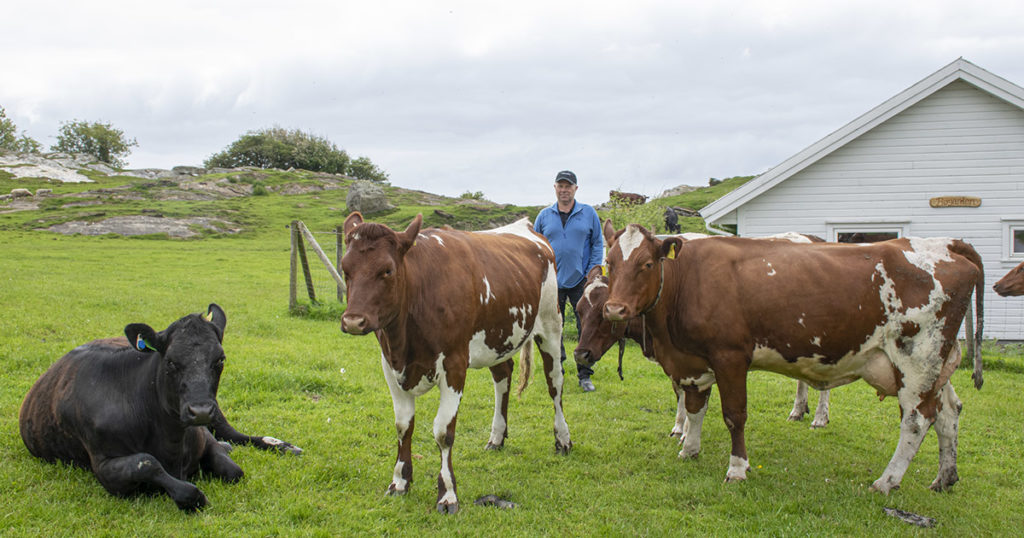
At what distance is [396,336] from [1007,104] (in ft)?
50.9

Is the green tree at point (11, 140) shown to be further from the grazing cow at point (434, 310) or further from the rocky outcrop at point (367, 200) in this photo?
the grazing cow at point (434, 310)

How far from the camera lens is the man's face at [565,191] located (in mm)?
8089

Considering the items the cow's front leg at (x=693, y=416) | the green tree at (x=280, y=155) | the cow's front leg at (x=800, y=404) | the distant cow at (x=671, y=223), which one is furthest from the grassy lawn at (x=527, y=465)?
the green tree at (x=280, y=155)

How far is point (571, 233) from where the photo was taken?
8188 millimetres

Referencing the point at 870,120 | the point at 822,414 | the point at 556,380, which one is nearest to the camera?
the point at 556,380

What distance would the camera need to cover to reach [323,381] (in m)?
8.02

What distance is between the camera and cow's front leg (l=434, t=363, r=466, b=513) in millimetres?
4793

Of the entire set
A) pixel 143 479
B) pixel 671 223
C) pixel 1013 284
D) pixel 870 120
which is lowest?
pixel 143 479

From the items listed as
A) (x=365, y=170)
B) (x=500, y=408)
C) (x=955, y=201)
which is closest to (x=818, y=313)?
(x=500, y=408)

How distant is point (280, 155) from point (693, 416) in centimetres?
8123

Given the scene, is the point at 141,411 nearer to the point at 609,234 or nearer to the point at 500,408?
the point at 500,408

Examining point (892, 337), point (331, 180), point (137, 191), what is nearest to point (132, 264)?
point (892, 337)

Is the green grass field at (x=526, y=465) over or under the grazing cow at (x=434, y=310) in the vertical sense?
under

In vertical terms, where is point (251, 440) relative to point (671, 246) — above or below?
below
